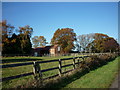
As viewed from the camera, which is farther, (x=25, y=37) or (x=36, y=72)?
(x=25, y=37)

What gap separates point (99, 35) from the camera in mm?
69562

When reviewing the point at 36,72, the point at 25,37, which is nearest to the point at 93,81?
the point at 36,72

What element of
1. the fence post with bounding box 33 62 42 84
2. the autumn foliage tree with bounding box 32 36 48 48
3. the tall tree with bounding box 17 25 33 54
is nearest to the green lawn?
the fence post with bounding box 33 62 42 84

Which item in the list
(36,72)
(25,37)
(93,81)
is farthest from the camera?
(25,37)

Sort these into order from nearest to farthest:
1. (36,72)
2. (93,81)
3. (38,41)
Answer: (36,72) → (93,81) → (38,41)

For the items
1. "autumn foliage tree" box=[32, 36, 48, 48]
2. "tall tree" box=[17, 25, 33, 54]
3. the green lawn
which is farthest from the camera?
"autumn foliage tree" box=[32, 36, 48, 48]

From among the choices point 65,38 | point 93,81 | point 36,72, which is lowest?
point 93,81

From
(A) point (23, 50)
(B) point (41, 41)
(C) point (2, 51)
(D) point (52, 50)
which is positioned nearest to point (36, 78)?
(C) point (2, 51)

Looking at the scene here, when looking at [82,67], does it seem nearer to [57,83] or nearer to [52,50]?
[57,83]

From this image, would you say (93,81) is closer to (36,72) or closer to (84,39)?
(36,72)

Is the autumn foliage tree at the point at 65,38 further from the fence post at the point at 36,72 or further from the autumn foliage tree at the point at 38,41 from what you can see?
the fence post at the point at 36,72

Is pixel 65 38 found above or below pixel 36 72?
above

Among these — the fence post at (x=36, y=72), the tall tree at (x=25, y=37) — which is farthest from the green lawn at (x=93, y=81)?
the tall tree at (x=25, y=37)

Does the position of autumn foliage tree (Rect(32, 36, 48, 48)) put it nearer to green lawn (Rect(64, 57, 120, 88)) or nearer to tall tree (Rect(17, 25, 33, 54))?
tall tree (Rect(17, 25, 33, 54))
